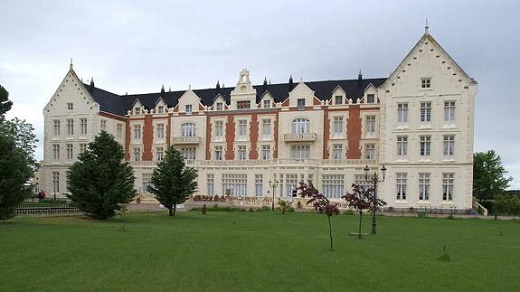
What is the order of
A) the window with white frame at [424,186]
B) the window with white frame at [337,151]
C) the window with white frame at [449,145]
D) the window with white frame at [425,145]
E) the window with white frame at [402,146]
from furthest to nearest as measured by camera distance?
1. the window with white frame at [337,151]
2. the window with white frame at [402,146]
3. the window with white frame at [425,145]
4. the window with white frame at [424,186]
5. the window with white frame at [449,145]

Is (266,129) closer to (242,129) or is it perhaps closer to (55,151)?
(242,129)

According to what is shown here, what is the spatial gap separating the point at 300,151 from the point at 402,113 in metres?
12.6

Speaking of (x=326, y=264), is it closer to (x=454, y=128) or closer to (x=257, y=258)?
(x=257, y=258)

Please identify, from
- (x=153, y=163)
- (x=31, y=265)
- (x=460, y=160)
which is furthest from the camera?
(x=153, y=163)

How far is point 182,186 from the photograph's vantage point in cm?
4022

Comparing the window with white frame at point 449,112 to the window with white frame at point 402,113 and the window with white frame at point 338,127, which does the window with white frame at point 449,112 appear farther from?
the window with white frame at point 338,127

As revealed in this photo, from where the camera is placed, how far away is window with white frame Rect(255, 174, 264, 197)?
2297 inches

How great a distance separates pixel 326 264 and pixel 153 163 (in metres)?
51.0

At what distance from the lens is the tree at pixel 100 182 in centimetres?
3284

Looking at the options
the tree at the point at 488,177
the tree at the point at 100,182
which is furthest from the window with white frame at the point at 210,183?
the tree at the point at 488,177

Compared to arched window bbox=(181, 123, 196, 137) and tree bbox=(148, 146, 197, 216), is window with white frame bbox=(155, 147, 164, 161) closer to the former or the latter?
arched window bbox=(181, 123, 196, 137)

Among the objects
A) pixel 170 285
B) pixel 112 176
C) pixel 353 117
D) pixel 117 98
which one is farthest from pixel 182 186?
pixel 117 98

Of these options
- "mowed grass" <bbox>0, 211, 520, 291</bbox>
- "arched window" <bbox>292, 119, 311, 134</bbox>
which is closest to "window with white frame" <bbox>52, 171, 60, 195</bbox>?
"arched window" <bbox>292, 119, 311, 134</bbox>

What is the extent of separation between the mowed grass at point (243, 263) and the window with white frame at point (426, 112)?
2870 cm
